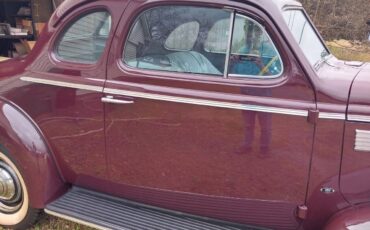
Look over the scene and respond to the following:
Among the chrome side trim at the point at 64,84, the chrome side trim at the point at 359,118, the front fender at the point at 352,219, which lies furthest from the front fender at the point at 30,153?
the chrome side trim at the point at 359,118

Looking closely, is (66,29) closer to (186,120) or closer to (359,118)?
(186,120)

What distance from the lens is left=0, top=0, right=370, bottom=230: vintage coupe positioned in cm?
205

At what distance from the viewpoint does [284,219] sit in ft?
7.39

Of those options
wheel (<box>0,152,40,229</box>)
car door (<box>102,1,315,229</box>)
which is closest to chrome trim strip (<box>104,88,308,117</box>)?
car door (<box>102,1,315,229</box>)

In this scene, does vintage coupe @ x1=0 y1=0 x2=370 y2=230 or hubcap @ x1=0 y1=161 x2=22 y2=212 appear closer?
vintage coupe @ x1=0 y1=0 x2=370 y2=230

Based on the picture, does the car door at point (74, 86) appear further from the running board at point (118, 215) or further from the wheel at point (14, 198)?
the wheel at point (14, 198)

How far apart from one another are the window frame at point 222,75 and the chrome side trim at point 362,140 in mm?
505

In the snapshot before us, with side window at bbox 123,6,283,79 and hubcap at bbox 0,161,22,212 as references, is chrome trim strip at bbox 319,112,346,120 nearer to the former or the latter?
side window at bbox 123,6,283,79

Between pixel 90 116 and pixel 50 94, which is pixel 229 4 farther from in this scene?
pixel 50 94

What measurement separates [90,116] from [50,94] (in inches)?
14.1

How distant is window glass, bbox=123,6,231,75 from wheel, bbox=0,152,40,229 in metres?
1.36

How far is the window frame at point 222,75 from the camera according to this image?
6.79 feet

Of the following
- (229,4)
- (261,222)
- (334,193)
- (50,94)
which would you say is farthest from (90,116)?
(334,193)

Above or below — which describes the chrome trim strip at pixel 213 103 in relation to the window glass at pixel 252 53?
below
